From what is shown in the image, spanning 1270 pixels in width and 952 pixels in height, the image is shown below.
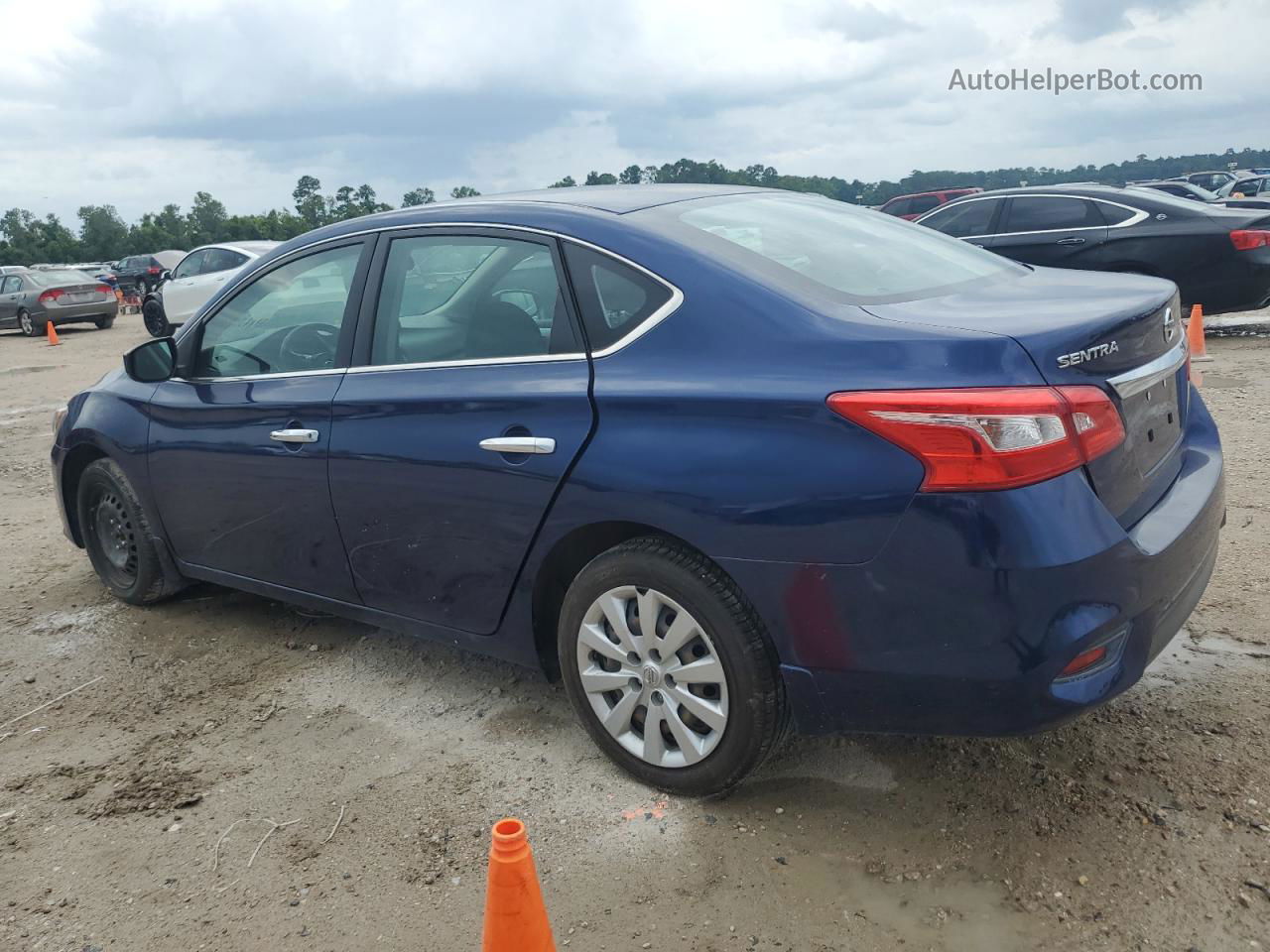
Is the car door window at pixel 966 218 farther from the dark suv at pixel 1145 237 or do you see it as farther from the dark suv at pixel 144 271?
the dark suv at pixel 144 271

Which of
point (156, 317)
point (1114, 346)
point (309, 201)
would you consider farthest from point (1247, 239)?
point (309, 201)

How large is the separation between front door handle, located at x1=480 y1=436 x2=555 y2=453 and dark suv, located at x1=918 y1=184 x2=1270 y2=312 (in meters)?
7.73

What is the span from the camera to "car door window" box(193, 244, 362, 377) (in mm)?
3805

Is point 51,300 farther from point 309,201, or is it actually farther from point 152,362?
point 309,201

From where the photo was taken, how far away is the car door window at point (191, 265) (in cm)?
1781

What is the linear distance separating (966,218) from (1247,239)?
2678mm

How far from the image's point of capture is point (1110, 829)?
2.76m

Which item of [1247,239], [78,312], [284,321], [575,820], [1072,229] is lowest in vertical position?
[575,820]

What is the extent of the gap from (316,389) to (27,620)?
2.23 metres

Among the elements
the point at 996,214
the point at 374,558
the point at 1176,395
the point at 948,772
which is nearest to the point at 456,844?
the point at 374,558

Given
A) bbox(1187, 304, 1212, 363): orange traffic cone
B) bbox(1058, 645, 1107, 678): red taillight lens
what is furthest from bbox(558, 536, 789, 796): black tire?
bbox(1187, 304, 1212, 363): orange traffic cone

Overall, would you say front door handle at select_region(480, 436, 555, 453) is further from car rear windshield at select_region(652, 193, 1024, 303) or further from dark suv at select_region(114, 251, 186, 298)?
dark suv at select_region(114, 251, 186, 298)

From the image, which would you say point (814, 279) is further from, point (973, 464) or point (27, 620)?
point (27, 620)

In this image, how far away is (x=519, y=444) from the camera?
3.09 m
